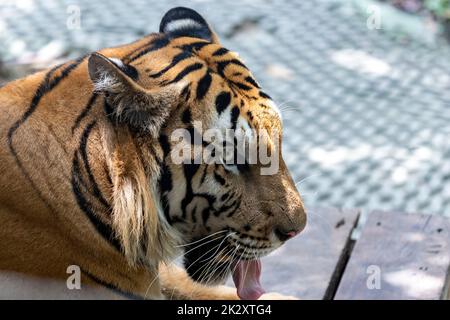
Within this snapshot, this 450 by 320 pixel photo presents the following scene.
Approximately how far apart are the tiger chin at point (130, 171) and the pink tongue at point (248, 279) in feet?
0.57

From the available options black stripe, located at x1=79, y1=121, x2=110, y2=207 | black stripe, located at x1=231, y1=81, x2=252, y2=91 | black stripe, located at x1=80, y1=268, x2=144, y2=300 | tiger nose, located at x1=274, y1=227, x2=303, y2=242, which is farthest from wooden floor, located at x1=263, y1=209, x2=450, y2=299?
black stripe, located at x1=79, y1=121, x2=110, y2=207

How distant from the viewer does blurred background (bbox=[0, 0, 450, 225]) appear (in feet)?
13.5

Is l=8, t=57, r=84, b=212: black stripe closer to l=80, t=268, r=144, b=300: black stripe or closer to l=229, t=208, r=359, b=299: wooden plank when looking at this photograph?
l=80, t=268, r=144, b=300: black stripe

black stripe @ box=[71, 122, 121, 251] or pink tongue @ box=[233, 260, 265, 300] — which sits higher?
black stripe @ box=[71, 122, 121, 251]

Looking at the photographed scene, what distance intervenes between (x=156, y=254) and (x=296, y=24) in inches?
150

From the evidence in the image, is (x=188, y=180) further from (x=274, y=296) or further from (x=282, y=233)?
(x=274, y=296)

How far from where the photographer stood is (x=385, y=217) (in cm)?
305

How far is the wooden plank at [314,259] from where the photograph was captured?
2721 millimetres

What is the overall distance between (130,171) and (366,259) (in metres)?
1.16

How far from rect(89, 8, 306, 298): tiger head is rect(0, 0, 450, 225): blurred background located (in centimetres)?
175

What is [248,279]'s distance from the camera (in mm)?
2369

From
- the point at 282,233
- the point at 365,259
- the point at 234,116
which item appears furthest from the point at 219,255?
the point at 365,259
